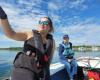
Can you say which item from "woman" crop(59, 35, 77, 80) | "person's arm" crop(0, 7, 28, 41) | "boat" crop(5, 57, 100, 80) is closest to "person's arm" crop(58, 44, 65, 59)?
"woman" crop(59, 35, 77, 80)

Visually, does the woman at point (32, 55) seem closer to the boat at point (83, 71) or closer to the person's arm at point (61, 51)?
the boat at point (83, 71)

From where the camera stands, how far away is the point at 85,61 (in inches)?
293

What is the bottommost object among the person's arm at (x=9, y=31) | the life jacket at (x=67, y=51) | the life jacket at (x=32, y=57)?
the life jacket at (x=67, y=51)

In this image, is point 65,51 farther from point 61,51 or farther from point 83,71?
point 83,71

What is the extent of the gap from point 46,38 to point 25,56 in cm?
40

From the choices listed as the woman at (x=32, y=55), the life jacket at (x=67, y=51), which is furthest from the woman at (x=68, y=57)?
the woman at (x=32, y=55)

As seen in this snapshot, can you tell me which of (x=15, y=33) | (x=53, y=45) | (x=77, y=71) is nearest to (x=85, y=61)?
(x=77, y=71)

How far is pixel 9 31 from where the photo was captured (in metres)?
2.50

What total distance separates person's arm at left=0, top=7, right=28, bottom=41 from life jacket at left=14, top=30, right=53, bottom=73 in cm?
8

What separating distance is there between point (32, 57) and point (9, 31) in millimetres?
402

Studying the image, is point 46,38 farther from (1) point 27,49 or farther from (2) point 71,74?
(2) point 71,74

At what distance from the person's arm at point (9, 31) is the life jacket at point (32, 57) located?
0.08 m

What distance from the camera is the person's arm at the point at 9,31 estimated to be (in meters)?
2.35

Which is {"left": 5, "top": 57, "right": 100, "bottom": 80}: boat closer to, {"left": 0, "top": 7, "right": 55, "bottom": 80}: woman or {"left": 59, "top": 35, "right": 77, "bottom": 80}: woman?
{"left": 59, "top": 35, "right": 77, "bottom": 80}: woman
